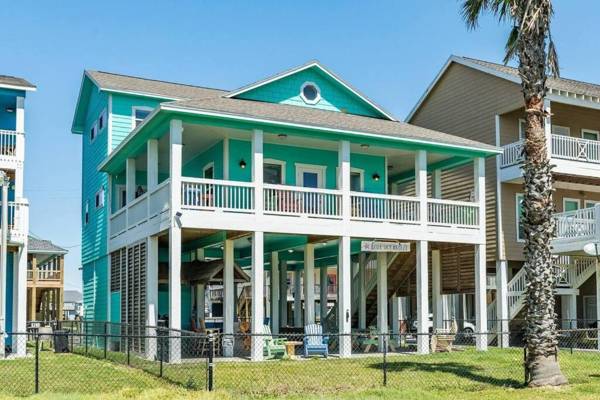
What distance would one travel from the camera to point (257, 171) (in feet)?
63.1

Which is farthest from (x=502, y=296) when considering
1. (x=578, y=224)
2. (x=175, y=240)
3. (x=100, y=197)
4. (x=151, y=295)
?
(x=100, y=197)

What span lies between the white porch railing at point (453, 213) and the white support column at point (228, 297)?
601cm

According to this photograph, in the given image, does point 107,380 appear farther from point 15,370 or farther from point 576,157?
point 576,157

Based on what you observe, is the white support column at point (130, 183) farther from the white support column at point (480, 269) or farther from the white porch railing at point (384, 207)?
the white support column at point (480, 269)

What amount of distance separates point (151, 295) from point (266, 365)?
4.42 m

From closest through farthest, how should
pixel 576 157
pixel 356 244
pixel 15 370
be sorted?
pixel 15 370 → pixel 356 244 → pixel 576 157

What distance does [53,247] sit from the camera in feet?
124

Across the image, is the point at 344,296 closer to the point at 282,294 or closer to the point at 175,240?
the point at 175,240

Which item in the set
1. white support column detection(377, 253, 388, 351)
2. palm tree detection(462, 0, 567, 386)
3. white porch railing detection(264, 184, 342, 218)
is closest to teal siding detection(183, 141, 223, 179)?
white porch railing detection(264, 184, 342, 218)

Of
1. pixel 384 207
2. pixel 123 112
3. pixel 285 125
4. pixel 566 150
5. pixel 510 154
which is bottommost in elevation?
pixel 384 207

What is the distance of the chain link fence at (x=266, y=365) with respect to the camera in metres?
13.5

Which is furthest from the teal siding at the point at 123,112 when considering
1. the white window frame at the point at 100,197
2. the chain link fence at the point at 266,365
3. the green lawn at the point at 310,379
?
the green lawn at the point at 310,379

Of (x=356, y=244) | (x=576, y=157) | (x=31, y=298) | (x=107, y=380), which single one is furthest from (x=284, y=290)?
(x=31, y=298)

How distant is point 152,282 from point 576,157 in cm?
1538
